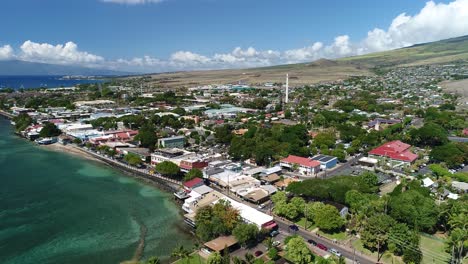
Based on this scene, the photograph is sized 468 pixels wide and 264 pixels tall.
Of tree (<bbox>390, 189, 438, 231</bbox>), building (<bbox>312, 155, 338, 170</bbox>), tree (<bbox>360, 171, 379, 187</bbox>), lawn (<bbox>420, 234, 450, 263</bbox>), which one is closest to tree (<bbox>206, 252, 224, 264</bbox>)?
lawn (<bbox>420, 234, 450, 263</bbox>)

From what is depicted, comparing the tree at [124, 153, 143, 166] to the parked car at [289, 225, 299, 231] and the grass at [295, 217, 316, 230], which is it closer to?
the grass at [295, 217, 316, 230]

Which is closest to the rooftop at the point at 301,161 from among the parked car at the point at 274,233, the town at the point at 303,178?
the town at the point at 303,178

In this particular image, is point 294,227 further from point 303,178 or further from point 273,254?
point 303,178

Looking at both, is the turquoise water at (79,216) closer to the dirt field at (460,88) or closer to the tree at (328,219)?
the tree at (328,219)

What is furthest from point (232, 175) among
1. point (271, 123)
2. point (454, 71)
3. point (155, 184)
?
point (454, 71)

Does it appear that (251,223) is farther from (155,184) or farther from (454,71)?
(454,71)

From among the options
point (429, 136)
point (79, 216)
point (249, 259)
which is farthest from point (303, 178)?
point (79, 216)
